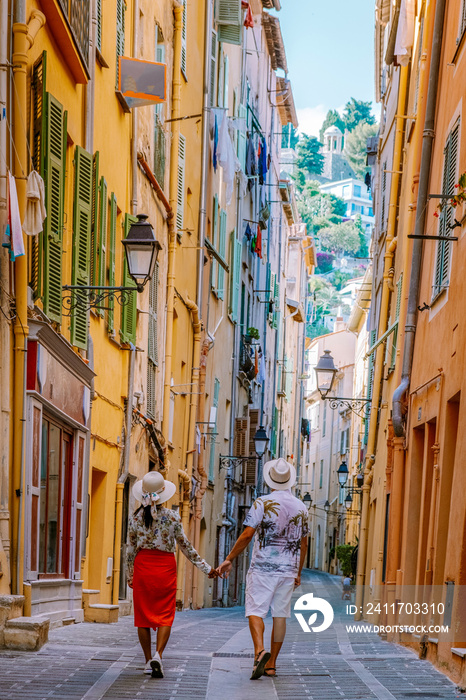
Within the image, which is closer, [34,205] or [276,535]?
[276,535]

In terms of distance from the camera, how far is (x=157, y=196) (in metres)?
18.6

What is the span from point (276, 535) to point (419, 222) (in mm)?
6439

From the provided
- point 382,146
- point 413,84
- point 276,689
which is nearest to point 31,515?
point 276,689

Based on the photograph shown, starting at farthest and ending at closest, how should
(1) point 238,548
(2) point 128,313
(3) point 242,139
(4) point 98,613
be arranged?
(3) point 242,139 → (2) point 128,313 → (4) point 98,613 → (1) point 238,548

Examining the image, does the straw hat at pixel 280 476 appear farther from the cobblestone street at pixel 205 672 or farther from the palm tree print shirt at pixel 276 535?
the cobblestone street at pixel 205 672

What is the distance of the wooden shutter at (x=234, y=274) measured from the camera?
2908 cm

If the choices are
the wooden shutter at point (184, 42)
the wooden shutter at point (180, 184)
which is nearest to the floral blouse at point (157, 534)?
the wooden shutter at point (180, 184)

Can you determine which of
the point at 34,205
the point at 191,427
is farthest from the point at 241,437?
the point at 34,205

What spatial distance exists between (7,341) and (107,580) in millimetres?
6383

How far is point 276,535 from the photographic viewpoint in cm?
891

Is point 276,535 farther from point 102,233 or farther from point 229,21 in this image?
point 229,21

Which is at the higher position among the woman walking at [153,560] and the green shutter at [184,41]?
the green shutter at [184,41]

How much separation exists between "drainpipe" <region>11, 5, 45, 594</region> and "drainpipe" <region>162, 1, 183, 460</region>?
9528 mm

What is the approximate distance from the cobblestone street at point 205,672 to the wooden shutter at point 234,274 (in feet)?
57.6
